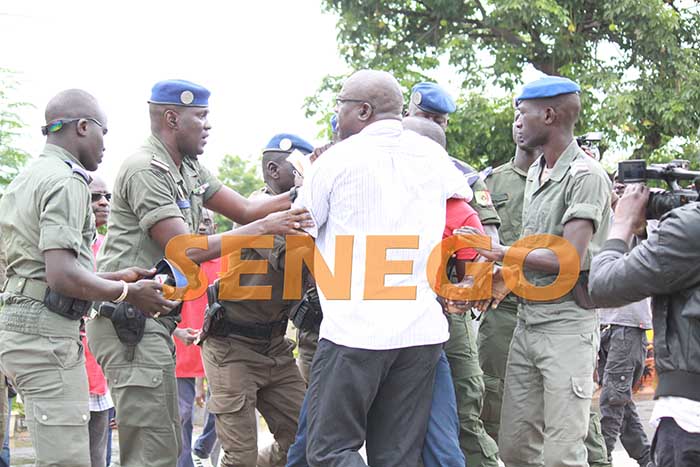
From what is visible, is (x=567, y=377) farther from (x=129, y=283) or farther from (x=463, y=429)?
(x=129, y=283)

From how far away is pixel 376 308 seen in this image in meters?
4.13

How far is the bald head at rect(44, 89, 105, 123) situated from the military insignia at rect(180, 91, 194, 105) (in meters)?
0.47

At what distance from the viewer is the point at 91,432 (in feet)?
20.2

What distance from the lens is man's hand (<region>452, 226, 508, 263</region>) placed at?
460 cm

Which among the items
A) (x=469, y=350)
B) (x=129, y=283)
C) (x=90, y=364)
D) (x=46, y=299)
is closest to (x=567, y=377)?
(x=469, y=350)

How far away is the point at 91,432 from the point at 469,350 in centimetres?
261

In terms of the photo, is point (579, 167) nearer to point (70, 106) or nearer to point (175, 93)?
point (175, 93)

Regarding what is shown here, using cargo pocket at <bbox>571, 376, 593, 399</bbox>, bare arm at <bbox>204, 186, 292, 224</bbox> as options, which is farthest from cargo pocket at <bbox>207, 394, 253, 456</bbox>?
cargo pocket at <bbox>571, 376, 593, 399</bbox>

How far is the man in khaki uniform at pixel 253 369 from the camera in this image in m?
5.52

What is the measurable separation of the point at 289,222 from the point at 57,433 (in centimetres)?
144

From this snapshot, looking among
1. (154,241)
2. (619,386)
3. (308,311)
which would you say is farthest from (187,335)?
(619,386)

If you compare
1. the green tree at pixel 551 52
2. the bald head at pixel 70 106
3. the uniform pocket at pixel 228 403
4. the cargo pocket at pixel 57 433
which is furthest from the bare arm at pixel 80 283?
the green tree at pixel 551 52

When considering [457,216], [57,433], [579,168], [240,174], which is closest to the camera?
[57,433]

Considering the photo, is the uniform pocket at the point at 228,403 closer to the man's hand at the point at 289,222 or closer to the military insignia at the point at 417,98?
the man's hand at the point at 289,222
